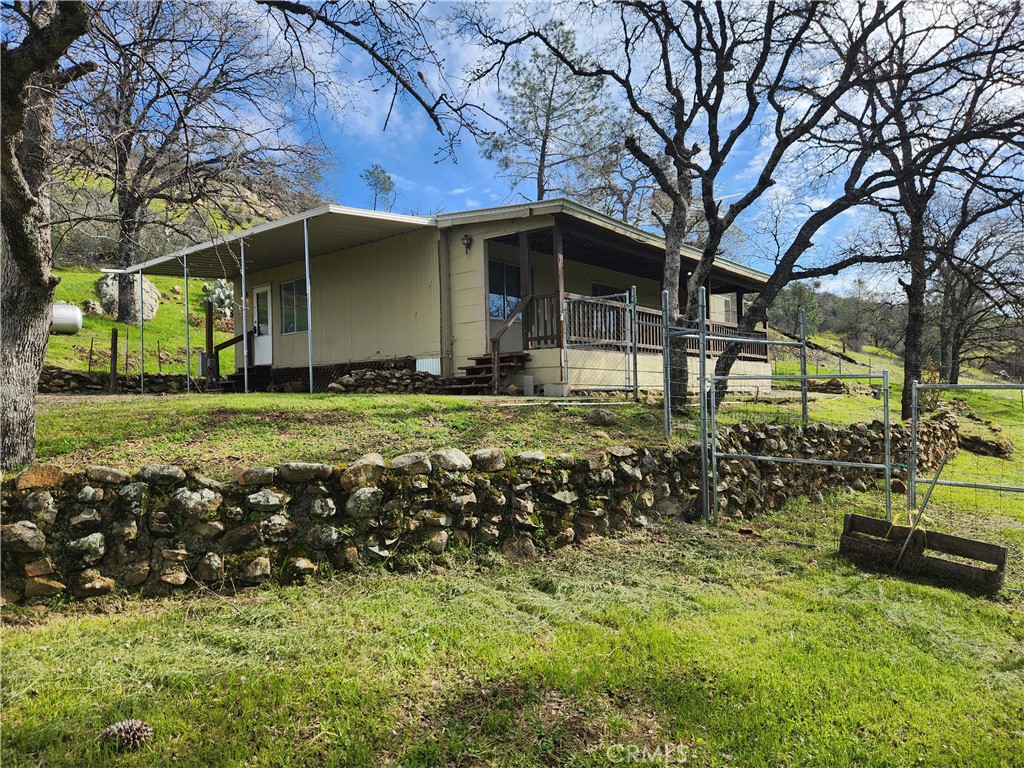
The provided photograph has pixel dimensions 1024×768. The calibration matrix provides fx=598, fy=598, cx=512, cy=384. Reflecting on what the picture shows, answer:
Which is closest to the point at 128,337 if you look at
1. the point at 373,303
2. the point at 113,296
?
the point at 113,296

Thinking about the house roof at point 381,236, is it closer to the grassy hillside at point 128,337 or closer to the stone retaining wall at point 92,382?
the stone retaining wall at point 92,382

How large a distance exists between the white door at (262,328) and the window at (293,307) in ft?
1.83

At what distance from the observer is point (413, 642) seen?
330cm

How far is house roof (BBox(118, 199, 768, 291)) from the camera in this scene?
428 inches

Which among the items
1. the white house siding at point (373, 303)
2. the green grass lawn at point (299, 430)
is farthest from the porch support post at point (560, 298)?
the green grass lawn at point (299, 430)

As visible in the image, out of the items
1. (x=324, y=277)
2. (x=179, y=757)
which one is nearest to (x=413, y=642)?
(x=179, y=757)

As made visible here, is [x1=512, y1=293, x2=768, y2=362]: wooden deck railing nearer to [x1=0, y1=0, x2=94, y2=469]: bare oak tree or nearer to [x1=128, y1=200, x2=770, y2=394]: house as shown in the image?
[x1=128, y1=200, x2=770, y2=394]: house

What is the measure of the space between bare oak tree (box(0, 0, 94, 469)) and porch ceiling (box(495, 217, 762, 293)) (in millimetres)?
7855

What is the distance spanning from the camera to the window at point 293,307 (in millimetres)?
14789

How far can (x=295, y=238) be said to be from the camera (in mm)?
12438

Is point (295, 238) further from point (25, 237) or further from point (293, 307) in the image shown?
point (25, 237)

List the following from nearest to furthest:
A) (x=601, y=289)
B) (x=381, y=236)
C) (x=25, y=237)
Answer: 1. (x=25, y=237)
2. (x=381, y=236)
3. (x=601, y=289)

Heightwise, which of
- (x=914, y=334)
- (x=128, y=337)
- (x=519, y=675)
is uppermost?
(x=128, y=337)

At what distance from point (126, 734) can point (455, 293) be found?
33.4 ft
